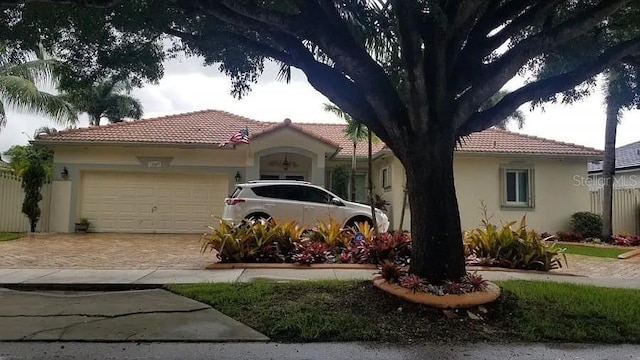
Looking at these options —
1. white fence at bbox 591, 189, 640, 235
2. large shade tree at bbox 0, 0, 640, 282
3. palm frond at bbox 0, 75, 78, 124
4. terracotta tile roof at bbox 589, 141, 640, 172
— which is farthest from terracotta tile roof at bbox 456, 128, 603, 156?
palm frond at bbox 0, 75, 78, 124

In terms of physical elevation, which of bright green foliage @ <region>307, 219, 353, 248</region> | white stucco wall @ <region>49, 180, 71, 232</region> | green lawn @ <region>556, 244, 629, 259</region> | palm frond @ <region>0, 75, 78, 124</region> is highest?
palm frond @ <region>0, 75, 78, 124</region>

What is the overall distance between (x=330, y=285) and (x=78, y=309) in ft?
11.6

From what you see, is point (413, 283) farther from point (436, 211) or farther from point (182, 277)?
point (182, 277)

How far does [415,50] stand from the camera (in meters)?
6.11

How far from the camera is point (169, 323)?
564 cm

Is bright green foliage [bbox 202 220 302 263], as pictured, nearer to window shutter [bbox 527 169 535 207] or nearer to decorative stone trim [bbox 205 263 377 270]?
decorative stone trim [bbox 205 263 377 270]

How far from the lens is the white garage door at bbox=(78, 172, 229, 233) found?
17.2 meters

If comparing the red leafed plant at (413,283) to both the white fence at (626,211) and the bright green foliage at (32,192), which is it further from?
the white fence at (626,211)

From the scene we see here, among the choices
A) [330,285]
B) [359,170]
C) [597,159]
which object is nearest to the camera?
[330,285]

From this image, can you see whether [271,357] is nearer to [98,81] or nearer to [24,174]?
[98,81]

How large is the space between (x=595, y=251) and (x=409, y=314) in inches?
399

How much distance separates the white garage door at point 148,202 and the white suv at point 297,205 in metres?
3.98

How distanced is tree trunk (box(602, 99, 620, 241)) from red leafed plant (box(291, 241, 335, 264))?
1107cm

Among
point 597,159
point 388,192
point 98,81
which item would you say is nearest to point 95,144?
point 98,81
